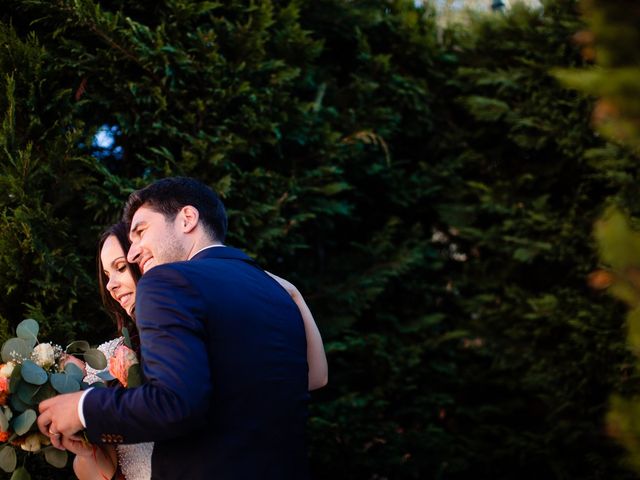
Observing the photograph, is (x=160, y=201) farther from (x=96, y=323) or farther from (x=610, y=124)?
(x=610, y=124)

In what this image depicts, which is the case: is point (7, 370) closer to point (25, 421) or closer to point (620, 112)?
point (25, 421)

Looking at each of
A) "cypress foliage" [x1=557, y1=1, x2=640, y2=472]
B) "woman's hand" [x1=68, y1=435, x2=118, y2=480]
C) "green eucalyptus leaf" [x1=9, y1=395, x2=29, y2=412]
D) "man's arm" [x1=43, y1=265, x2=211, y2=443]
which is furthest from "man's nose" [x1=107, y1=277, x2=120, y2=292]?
"cypress foliage" [x1=557, y1=1, x2=640, y2=472]

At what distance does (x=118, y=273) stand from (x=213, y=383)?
59.4 inches

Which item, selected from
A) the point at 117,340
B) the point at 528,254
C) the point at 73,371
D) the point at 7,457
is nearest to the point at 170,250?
the point at 73,371

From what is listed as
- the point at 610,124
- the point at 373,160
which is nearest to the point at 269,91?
the point at 373,160

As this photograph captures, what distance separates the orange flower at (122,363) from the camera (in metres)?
2.49

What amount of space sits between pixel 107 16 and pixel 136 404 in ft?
8.96

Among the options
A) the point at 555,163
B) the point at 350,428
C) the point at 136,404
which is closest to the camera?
the point at 136,404

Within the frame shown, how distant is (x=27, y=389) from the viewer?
244 centimetres

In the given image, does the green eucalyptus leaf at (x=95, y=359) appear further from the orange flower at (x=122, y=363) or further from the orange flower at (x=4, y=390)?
the orange flower at (x=4, y=390)

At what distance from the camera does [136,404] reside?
198 cm

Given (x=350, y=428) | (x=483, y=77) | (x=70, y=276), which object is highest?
(x=483, y=77)

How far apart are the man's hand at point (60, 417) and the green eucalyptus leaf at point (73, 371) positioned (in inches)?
10.6

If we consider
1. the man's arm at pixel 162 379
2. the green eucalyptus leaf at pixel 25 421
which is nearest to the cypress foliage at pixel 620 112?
the man's arm at pixel 162 379
